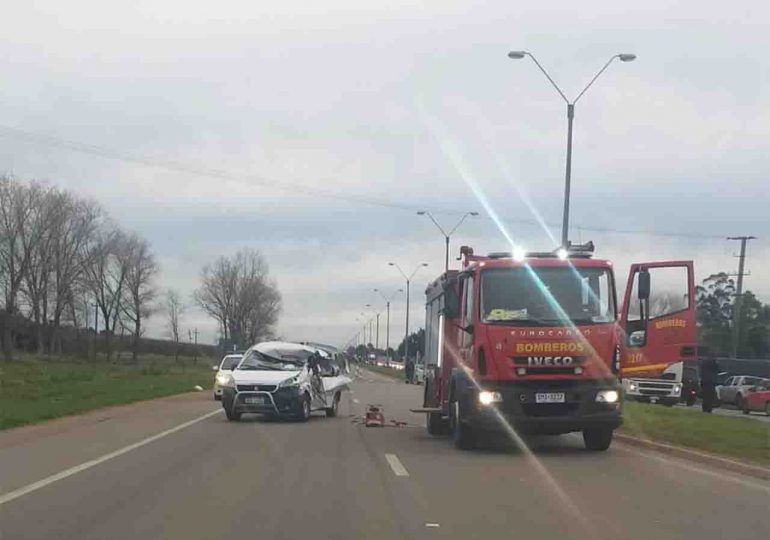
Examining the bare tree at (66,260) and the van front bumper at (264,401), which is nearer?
the van front bumper at (264,401)

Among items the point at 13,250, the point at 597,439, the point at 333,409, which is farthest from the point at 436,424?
the point at 13,250

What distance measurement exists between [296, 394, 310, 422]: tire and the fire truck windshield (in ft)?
25.7

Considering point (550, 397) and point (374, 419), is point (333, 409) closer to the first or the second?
point (374, 419)

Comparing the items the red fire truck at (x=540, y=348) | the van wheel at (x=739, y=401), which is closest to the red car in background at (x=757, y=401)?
the van wheel at (x=739, y=401)

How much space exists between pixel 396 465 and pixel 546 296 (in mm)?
3634

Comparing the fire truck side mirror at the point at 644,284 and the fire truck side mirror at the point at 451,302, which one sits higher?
the fire truck side mirror at the point at 644,284

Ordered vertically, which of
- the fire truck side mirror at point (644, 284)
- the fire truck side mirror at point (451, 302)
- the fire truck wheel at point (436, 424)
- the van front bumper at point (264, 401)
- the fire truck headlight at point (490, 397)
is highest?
the fire truck side mirror at point (644, 284)

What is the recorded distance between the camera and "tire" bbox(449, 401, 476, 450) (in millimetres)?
15926

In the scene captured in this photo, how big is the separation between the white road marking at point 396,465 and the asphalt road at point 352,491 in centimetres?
3

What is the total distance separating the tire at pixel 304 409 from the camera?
2208cm

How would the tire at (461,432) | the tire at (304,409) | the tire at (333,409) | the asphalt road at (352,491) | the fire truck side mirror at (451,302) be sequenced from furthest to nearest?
the tire at (333,409) → the tire at (304,409) → the fire truck side mirror at (451,302) → the tire at (461,432) → the asphalt road at (352,491)

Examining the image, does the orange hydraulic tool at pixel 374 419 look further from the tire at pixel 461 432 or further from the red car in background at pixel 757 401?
the red car in background at pixel 757 401

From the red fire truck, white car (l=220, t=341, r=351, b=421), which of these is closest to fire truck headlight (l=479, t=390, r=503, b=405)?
the red fire truck

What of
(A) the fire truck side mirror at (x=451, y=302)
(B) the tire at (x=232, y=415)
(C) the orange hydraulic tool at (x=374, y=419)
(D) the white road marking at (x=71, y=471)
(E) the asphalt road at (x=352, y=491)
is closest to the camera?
(E) the asphalt road at (x=352, y=491)
